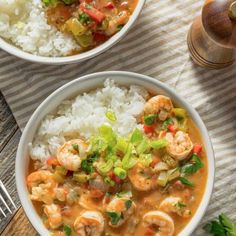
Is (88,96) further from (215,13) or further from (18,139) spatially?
(215,13)

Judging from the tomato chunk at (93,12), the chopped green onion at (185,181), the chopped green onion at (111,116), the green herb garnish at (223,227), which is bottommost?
the green herb garnish at (223,227)

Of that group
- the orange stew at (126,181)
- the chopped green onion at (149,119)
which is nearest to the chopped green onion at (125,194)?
the orange stew at (126,181)

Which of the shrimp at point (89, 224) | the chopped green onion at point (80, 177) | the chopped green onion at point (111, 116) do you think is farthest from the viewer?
the chopped green onion at point (111, 116)

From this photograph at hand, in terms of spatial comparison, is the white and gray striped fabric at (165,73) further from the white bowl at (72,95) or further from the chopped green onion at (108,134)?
the chopped green onion at (108,134)

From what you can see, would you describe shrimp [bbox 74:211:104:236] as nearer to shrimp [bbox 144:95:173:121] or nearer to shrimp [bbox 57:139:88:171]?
shrimp [bbox 57:139:88:171]

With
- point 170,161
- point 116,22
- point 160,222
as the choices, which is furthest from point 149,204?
point 116,22

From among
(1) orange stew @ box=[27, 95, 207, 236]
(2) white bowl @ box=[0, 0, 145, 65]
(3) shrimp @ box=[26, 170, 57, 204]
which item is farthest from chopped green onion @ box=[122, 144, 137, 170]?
(2) white bowl @ box=[0, 0, 145, 65]

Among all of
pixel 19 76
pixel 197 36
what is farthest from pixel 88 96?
pixel 197 36

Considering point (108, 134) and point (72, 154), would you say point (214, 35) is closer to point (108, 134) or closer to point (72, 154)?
point (108, 134)
